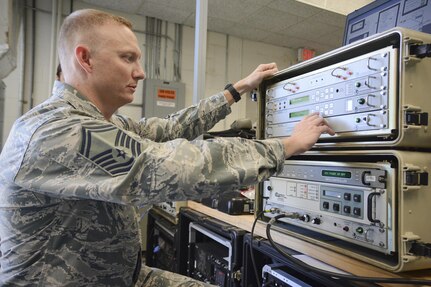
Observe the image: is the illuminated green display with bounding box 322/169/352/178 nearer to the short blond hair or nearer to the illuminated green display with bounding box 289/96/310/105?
the illuminated green display with bounding box 289/96/310/105

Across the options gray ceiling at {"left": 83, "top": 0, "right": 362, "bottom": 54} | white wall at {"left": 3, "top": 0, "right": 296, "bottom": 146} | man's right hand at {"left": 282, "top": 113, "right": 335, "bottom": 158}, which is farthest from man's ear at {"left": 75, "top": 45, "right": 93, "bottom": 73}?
white wall at {"left": 3, "top": 0, "right": 296, "bottom": 146}

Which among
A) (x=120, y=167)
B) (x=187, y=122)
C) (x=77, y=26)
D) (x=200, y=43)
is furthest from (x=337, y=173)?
(x=200, y=43)

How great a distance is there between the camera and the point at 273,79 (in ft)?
3.67

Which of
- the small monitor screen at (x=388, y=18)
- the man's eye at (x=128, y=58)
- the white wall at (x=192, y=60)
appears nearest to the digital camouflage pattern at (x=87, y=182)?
the man's eye at (x=128, y=58)

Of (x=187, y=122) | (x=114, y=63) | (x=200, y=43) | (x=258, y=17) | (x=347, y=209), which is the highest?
(x=258, y=17)

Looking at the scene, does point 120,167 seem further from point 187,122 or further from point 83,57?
point 187,122

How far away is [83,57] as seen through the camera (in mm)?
834

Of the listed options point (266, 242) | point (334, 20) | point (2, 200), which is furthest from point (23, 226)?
point (334, 20)

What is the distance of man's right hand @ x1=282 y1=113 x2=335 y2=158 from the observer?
0.76 m

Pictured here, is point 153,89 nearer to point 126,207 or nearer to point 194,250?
point 194,250

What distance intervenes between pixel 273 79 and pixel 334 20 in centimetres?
294

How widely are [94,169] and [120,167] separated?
5 cm

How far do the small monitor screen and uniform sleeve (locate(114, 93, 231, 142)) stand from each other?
540 mm

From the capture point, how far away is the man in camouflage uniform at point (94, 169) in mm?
626
